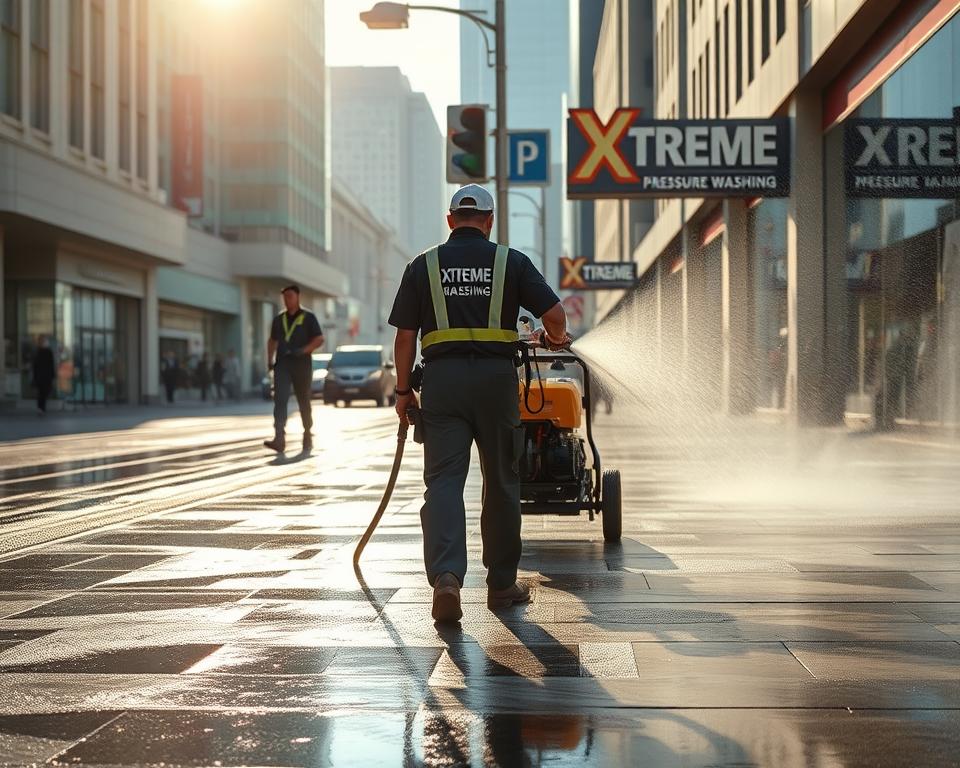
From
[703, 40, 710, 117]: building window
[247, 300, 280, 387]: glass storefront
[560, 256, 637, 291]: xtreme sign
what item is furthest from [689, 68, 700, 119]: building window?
[247, 300, 280, 387]: glass storefront

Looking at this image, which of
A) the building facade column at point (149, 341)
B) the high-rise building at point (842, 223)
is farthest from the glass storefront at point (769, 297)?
Result: the building facade column at point (149, 341)

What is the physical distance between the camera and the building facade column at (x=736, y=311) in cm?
3033

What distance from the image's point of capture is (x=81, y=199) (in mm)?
39219

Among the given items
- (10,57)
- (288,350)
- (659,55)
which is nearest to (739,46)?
(288,350)

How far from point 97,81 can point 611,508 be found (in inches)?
1480

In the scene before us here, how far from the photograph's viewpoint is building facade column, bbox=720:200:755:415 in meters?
30.3

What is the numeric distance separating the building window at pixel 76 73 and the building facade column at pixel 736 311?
62.9 ft

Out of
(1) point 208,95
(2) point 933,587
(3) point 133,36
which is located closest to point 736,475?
(2) point 933,587

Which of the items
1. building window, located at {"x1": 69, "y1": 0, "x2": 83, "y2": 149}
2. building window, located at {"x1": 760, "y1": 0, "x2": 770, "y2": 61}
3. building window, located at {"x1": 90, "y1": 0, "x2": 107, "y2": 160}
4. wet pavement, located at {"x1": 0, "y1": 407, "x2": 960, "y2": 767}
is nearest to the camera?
wet pavement, located at {"x1": 0, "y1": 407, "x2": 960, "y2": 767}

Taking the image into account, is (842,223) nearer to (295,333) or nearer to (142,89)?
(295,333)

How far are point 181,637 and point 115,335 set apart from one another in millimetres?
43862

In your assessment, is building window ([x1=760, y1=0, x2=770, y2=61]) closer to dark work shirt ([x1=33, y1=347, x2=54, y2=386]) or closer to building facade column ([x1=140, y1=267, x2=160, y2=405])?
dark work shirt ([x1=33, y1=347, x2=54, y2=386])

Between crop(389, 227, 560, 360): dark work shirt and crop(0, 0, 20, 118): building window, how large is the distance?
31853mm

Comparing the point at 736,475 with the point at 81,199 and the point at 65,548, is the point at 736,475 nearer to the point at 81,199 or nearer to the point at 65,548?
the point at 65,548
